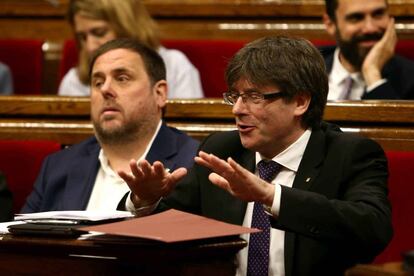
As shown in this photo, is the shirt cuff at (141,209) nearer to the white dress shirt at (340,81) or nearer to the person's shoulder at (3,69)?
the white dress shirt at (340,81)

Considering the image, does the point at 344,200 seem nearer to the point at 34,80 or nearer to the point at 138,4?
the point at 138,4

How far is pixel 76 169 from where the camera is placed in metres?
1.50

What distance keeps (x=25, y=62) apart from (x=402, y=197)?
104 centimetres

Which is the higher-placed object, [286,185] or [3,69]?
[3,69]

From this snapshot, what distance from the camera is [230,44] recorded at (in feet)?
6.18

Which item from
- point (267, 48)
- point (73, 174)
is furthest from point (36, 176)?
point (267, 48)

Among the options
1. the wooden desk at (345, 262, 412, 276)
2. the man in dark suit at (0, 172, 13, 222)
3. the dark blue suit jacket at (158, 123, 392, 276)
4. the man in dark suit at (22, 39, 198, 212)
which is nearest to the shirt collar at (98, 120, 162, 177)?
the man in dark suit at (22, 39, 198, 212)

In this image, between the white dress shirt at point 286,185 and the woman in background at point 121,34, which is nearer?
the white dress shirt at point 286,185

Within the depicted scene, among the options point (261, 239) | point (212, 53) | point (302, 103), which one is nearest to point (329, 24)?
point (212, 53)

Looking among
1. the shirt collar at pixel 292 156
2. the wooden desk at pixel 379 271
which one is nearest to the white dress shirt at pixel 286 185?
the shirt collar at pixel 292 156

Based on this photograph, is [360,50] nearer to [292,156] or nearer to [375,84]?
[375,84]

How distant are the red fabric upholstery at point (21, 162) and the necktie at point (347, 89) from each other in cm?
54

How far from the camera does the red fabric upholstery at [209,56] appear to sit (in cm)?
189

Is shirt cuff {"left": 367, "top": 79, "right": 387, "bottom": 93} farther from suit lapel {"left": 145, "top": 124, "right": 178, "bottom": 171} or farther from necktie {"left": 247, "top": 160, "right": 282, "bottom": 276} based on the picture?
necktie {"left": 247, "top": 160, "right": 282, "bottom": 276}
